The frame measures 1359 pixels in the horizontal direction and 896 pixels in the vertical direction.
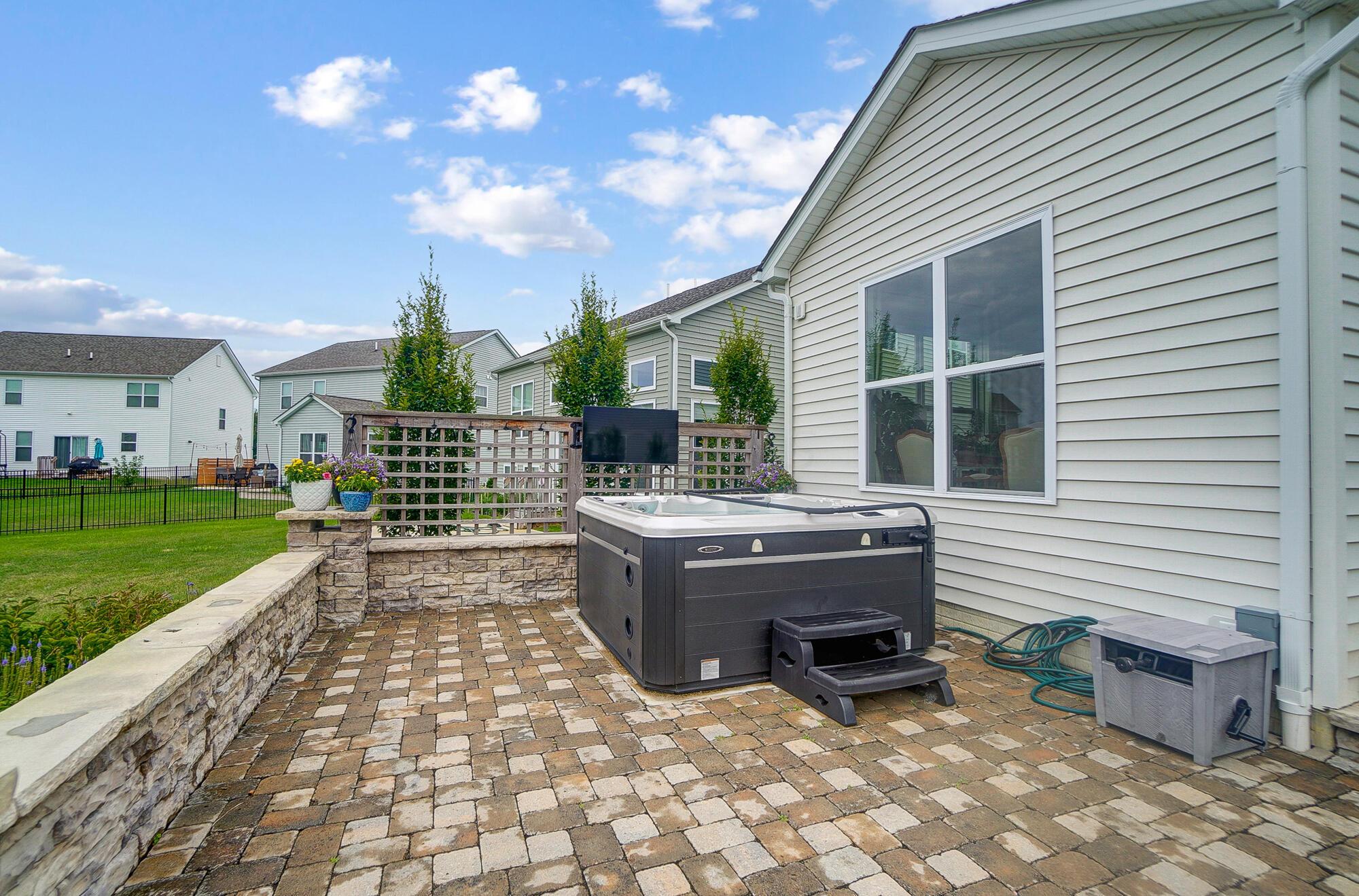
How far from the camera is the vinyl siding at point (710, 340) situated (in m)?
10.6

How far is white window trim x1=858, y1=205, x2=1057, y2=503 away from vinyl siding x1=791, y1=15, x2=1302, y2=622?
4cm

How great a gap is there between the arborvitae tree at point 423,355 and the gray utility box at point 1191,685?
19.9 ft

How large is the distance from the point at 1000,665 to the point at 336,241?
11.1 metres

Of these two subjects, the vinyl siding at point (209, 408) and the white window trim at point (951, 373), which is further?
the vinyl siding at point (209, 408)

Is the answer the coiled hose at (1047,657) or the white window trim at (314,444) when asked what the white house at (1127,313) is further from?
the white window trim at (314,444)

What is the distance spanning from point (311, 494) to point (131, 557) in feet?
12.2

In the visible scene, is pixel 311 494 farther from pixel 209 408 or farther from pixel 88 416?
pixel 209 408

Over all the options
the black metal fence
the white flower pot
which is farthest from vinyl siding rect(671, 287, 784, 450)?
the black metal fence

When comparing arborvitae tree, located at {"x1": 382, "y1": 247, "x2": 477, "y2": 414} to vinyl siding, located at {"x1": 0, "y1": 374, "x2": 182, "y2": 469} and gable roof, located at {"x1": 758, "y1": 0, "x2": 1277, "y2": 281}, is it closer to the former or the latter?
gable roof, located at {"x1": 758, "y1": 0, "x2": 1277, "y2": 281}

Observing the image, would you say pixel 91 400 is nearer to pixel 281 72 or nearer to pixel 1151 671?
pixel 281 72

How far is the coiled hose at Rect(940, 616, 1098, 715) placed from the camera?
2.96m

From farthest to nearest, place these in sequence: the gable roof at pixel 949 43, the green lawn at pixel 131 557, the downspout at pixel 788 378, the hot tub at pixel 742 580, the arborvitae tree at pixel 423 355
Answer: the arborvitae tree at pixel 423 355, the downspout at pixel 788 378, the green lawn at pixel 131 557, the hot tub at pixel 742 580, the gable roof at pixel 949 43

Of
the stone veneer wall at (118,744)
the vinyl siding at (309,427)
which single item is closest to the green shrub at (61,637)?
the stone veneer wall at (118,744)

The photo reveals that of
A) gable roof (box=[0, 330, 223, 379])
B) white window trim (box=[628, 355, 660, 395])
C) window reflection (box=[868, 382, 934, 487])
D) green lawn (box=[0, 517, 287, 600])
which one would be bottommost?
green lawn (box=[0, 517, 287, 600])
